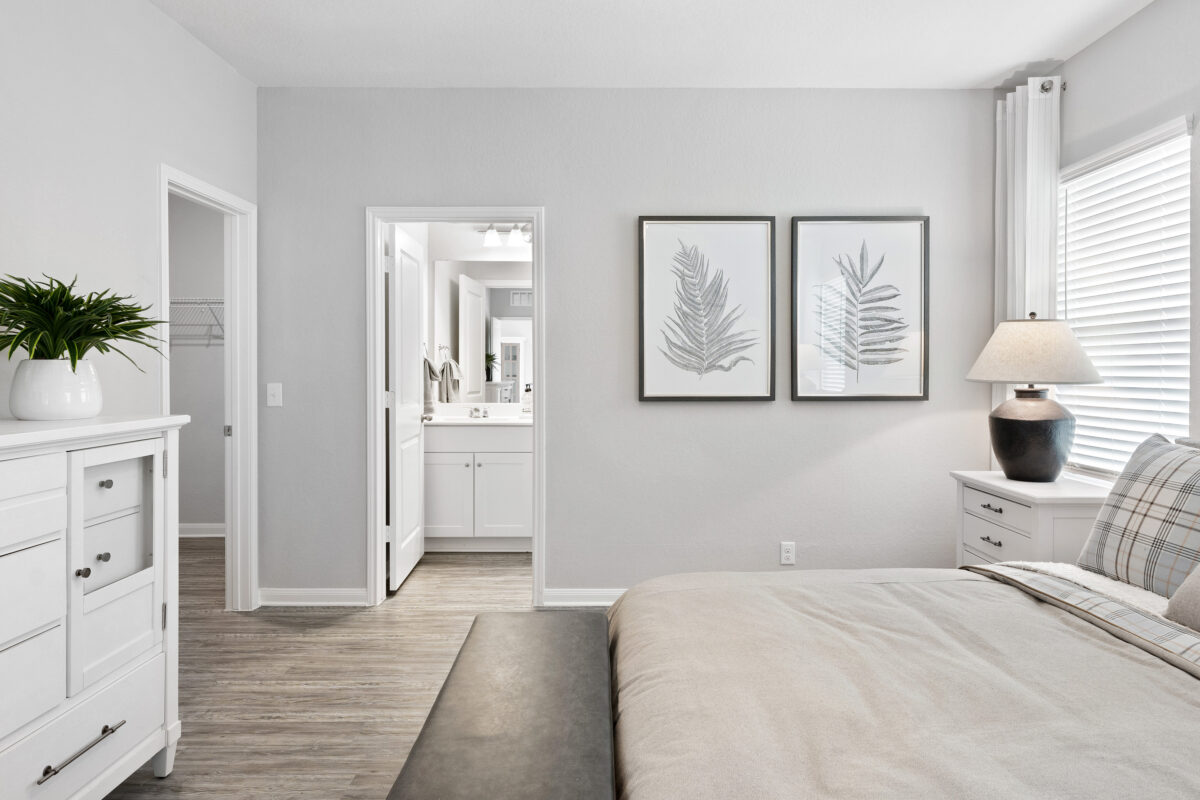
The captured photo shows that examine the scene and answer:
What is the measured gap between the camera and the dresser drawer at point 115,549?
1771mm

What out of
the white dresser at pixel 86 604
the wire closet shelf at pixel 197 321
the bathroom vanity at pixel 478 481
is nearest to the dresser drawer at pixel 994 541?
the bathroom vanity at pixel 478 481

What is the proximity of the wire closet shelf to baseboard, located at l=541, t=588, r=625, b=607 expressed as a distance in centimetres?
327

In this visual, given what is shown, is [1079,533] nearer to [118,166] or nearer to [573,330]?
[573,330]

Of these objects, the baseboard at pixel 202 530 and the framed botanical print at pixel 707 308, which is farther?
the baseboard at pixel 202 530

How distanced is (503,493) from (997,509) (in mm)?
2875

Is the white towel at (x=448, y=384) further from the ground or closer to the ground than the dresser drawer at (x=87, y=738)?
further from the ground

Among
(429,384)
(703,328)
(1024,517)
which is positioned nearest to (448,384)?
(429,384)

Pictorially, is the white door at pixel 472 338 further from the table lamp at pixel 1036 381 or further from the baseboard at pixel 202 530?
the table lamp at pixel 1036 381

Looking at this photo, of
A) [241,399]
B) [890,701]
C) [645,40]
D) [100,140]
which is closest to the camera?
[890,701]

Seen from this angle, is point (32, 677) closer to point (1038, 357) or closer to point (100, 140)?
point (100, 140)

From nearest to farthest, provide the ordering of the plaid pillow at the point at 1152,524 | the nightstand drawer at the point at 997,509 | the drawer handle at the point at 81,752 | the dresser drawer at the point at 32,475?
the dresser drawer at the point at 32,475 → the drawer handle at the point at 81,752 → the plaid pillow at the point at 1152,524 → the nightstand drawer at the point at 997,509

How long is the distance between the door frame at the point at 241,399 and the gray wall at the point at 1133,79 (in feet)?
12.8

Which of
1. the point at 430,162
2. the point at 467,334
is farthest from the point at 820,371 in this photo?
the point at 467,334

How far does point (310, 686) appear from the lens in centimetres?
266
